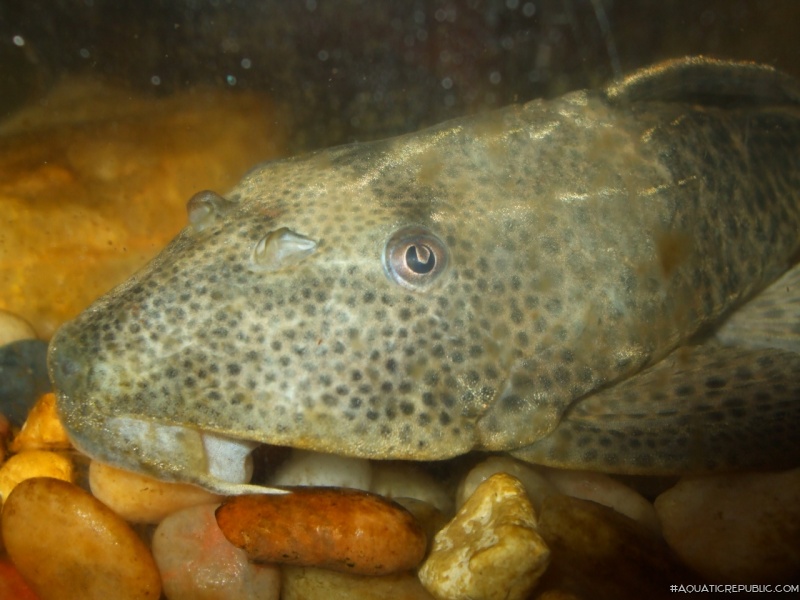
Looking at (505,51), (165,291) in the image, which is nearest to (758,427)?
(165,291)

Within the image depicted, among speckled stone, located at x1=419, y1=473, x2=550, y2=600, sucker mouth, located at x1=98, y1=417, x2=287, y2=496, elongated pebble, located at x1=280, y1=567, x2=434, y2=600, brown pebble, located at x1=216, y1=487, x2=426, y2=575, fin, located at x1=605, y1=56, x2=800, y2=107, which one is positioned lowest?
elongated pebble, located at x1=280, y1=567, x2=434, y2=600

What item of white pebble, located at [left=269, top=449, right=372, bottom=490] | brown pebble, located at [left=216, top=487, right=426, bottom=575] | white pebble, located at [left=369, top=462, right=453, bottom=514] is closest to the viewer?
brown pebble, located at [left=216, top=487, right=426, bottom=575]

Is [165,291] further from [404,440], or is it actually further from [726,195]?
[726,195]

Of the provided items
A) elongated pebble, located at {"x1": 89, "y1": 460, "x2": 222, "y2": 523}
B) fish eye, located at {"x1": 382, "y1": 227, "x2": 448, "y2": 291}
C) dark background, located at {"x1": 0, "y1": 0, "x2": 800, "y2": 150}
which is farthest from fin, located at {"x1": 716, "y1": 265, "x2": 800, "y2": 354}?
elongated pebble, located at {"x1": 89, "y1": 460, "x2": 222, "y2": 523}

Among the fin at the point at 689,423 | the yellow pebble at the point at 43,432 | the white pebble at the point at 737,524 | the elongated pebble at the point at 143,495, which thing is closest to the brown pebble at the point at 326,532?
the elongated pebble at the point at 143,495

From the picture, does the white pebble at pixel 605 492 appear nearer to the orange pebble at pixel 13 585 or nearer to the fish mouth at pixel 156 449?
the fish mouth at pixel 156 449

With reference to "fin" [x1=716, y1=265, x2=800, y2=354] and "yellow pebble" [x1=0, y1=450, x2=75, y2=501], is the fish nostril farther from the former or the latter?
"fin" [x1=716, y1=265, x2=800, y2=354]

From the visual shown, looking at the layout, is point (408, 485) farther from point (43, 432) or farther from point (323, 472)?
point (43, 432)
